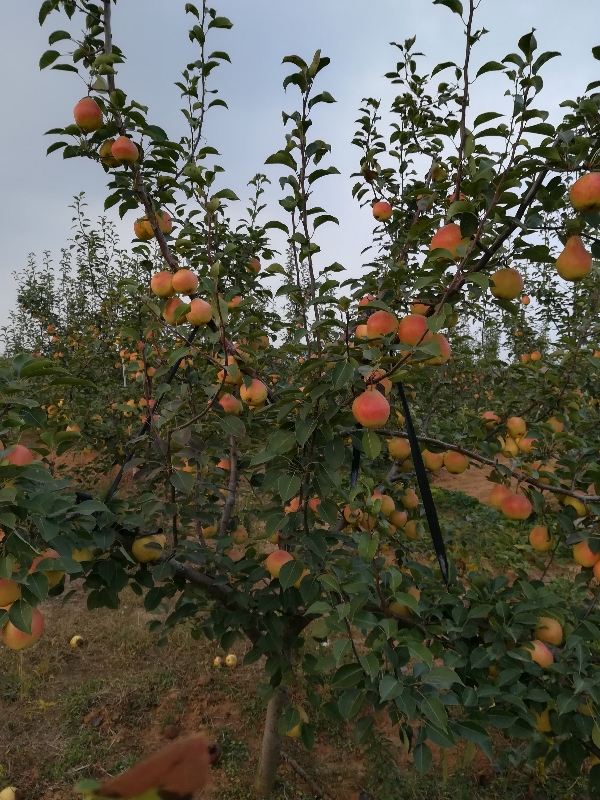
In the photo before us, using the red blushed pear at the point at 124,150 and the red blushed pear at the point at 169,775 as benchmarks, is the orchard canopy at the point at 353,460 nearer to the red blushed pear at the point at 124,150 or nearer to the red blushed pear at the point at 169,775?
the red blushed pear at the point at 124,150

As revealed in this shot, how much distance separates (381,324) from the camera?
1.51 metres

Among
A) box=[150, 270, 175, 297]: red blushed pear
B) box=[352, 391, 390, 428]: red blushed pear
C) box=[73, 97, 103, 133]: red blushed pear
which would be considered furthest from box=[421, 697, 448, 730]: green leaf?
box=[73, 97, 103, 133]: red blushed pear

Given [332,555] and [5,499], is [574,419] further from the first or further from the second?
[5,499]

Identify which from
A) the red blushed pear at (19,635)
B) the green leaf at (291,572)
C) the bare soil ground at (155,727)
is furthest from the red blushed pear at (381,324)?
the bare soil ground at (155,727)

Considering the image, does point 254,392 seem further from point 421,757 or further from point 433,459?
point 421,757

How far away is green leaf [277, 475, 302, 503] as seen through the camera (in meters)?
1.42

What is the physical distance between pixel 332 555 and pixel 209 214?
49.3 inches

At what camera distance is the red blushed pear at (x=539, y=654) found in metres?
1.51

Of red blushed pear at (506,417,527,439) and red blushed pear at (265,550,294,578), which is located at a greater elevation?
red blushed pear at (506,417,527,439)

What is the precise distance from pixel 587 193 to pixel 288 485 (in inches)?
44.2

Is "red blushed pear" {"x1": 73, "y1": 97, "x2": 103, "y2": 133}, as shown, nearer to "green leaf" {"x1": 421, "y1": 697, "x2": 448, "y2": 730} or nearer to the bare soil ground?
"green leaf" {"x1": 421, "y1": 697, "x2": 448, "y2": 730}

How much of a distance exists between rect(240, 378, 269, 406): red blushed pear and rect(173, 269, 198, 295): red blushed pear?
0.41 metres

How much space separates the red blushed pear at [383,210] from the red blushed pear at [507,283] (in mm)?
1443

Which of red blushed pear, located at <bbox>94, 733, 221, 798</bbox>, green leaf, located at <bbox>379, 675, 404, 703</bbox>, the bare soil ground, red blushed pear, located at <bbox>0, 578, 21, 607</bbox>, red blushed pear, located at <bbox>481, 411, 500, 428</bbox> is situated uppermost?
red blushed pear, located at <bbox>481, 411, 500, 428</bbox>
